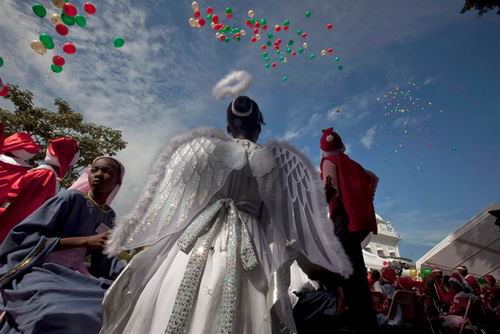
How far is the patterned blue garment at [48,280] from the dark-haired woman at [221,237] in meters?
0.52

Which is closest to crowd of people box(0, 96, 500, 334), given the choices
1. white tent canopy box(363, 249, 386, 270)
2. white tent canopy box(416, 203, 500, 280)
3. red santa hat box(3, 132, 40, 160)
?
red santa hat box(3, 132, 40, 160)

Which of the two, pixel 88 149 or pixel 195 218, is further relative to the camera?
pixel 88 149

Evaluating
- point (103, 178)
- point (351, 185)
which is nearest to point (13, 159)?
point (103, 178)

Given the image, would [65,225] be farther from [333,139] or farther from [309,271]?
[333,139]

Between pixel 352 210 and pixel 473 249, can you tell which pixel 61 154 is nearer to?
pixel 352 210

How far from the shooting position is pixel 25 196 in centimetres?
322

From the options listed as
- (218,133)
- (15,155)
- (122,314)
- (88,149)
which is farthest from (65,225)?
(88,149)

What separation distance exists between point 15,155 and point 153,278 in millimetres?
3779

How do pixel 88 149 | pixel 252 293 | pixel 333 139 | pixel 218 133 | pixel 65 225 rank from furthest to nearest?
pixel 88 149 < pixel 333 139 < pixel 65 225 < pixel 218 133 < pixel 252 293

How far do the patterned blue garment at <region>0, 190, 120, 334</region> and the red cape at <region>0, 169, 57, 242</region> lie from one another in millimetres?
1468

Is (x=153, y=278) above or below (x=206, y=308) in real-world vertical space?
above

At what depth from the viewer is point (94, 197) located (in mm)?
2439

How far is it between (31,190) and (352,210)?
3638 millimetres

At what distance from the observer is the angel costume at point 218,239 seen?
1.33 metres
